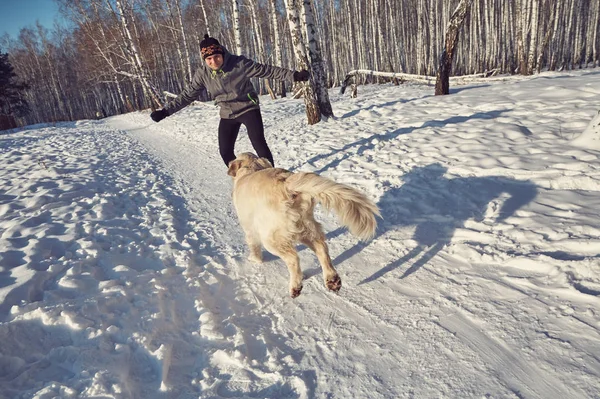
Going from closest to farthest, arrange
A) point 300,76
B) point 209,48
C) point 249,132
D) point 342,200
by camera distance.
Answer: point 342,200
point 209,48
point 300,76
point 249,132

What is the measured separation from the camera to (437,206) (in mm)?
3908

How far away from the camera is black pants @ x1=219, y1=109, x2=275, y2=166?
4.61m

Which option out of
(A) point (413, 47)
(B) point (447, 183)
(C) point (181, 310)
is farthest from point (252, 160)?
(A) point (413, 47)

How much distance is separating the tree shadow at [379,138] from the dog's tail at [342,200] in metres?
3.35

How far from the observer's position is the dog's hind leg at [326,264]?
2582 millimetres

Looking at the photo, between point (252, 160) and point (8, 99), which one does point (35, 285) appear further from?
point (8, 99)

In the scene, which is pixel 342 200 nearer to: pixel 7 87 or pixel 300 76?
pixel 300 76

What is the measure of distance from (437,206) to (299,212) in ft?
7.05

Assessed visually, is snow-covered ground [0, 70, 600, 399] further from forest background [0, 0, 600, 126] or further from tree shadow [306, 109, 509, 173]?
forest background [0, 0, 600, 126]

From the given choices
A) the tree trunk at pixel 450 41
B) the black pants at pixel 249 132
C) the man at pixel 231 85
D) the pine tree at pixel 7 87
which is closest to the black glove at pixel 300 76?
the man at pixel 231 85

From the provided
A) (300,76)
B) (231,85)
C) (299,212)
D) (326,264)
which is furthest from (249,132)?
(326,264)

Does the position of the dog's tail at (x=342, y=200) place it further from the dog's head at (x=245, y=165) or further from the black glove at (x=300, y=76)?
the black glove at (x=300, y=76)

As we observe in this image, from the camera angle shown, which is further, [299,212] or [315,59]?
[315,59]

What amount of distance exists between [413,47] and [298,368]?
33.1m
